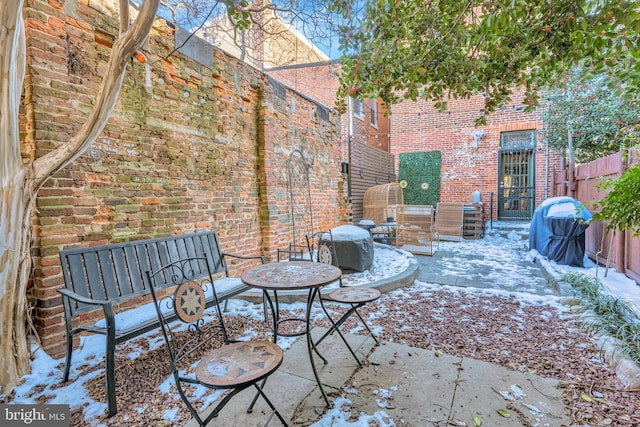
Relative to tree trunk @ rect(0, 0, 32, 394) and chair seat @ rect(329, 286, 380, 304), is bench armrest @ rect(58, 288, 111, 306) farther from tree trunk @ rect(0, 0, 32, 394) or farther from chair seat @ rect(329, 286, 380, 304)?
chair seat @ rect(329, 286, 380, 304)

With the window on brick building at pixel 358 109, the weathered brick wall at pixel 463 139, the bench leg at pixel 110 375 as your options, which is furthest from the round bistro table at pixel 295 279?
the weathered brick wall at pixel 463 139

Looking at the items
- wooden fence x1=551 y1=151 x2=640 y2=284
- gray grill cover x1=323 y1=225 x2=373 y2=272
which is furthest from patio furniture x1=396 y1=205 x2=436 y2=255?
wooden fence x1=551 y1=151 x2=640 y2=284

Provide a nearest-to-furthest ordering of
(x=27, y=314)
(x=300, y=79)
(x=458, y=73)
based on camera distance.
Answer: (x=27, y=314), (x=458, y=73), (x=300, y=79)

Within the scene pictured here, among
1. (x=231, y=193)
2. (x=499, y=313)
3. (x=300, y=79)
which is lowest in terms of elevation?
(x=499, y=313)

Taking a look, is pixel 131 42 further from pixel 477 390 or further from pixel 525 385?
pixel 525 385

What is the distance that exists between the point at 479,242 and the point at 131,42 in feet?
27.5

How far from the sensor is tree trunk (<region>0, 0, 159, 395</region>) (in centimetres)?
190

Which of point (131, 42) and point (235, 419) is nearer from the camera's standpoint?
point (235, 419)

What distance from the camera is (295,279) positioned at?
212cm

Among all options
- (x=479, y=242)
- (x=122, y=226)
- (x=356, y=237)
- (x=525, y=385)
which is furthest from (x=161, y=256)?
(x=479, y=242)

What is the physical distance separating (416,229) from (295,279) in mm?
5124

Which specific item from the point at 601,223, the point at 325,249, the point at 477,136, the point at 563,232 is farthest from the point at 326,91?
the point at 601,223

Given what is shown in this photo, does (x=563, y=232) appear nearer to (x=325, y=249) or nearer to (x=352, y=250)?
(x=352, y=250)

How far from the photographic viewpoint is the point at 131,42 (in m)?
2.04
